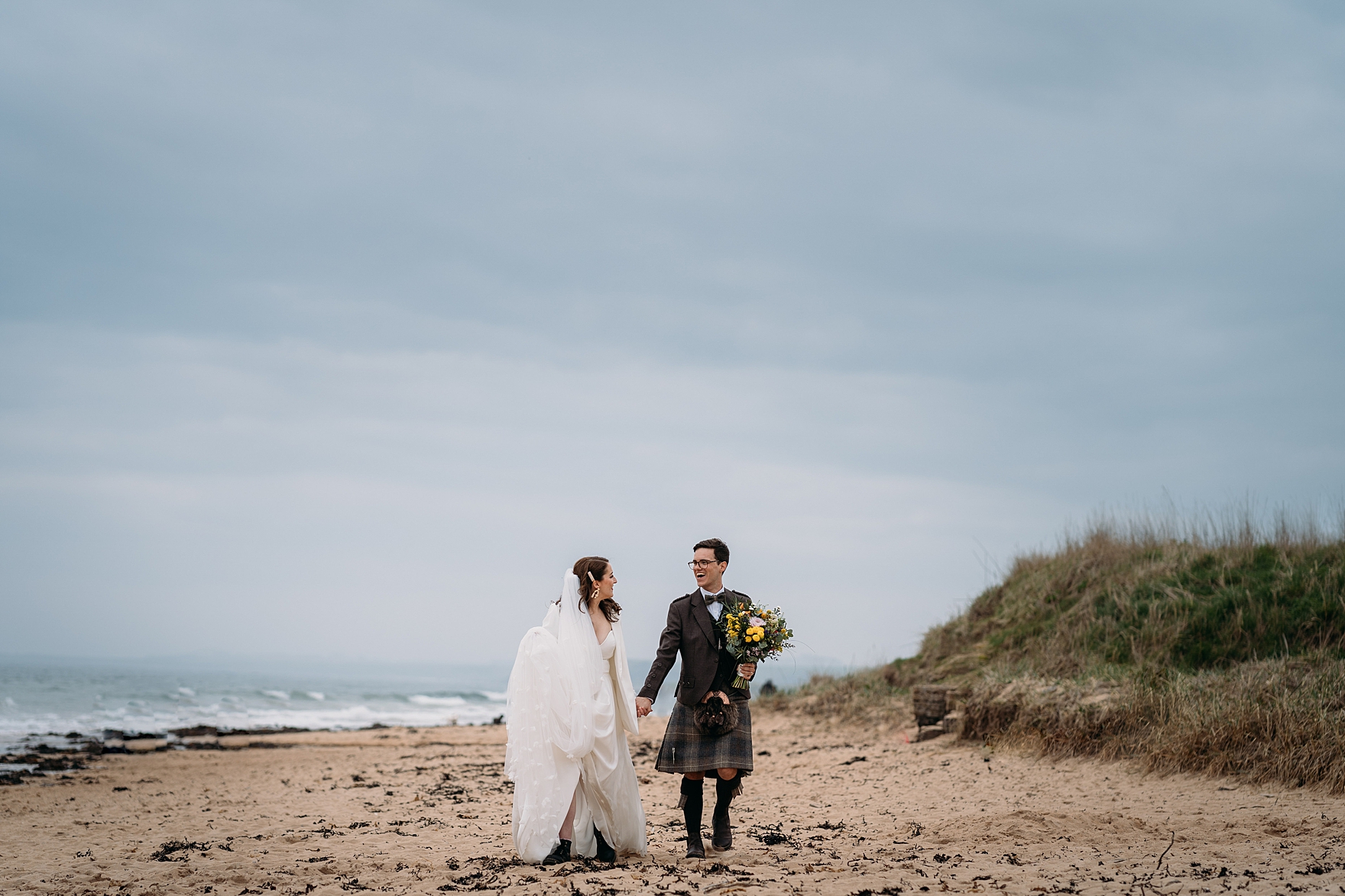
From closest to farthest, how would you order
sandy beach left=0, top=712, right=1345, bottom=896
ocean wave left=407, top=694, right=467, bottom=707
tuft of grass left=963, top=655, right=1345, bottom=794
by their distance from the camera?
sandy beach left=0, top=712, right=1345, bottom=896 → tuft of grass left=963, top=655, right=1345, bottom=794 → ocean wave left=407, top=694, right=467, bottom=707

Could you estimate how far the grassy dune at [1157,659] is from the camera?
32.6 ft

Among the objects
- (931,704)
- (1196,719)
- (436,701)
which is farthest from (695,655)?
(436,701)

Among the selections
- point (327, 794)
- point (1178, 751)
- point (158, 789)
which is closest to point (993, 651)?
point (1178, 751)

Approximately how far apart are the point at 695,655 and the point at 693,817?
3.99ft

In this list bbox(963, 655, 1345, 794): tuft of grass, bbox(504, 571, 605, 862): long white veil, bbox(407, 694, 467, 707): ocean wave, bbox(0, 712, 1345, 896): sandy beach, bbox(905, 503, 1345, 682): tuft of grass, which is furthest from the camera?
bbox(407, 694, 467, 707): ocean wave

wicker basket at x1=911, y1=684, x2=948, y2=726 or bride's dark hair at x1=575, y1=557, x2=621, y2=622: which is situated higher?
bride's dark hair at x1=575, y1=557, x2=621, y2=622

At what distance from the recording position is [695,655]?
273 inches

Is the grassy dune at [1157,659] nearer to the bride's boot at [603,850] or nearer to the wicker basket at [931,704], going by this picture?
the wicker basket at [931,704]

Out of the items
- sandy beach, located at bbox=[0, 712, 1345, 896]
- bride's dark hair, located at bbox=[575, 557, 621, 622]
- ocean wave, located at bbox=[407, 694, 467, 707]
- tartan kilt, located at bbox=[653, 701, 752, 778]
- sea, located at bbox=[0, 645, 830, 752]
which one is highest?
bride's dark hair, located at bbox=[575, 557, 621, 622]

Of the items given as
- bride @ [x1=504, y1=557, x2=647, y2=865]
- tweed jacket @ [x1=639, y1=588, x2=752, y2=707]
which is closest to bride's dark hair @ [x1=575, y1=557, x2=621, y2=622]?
bride @ [x1=504, y1=557, x2=647, y2=865]

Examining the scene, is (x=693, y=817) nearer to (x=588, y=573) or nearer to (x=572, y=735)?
(x=572, y=735)

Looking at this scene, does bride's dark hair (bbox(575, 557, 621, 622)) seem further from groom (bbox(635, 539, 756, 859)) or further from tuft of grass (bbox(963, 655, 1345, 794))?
tuft of grass (bbox(963, 655, 1345, 794))

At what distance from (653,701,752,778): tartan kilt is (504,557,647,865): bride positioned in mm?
309

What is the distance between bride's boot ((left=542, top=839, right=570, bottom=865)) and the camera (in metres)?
6.70
